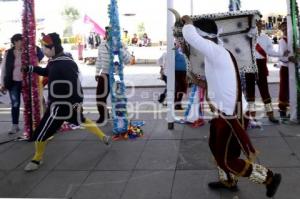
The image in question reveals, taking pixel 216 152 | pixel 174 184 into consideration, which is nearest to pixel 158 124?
pixel 174 184

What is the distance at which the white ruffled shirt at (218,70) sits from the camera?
14.2ft

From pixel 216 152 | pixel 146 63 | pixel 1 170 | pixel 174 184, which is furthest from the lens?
pixel 146 63

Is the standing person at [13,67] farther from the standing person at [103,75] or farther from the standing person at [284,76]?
the standing person at [284,76]

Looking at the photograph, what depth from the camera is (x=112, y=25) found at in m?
7.34

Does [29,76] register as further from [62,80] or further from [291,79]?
[291,79]

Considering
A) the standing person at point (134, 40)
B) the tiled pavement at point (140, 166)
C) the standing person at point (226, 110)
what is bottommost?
the tiled pavement at point (140, 166)

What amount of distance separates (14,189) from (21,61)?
110 inches

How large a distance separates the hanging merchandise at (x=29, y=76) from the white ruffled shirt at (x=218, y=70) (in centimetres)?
364

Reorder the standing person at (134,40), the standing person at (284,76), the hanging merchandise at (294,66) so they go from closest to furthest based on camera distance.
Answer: the hanging merchandise at (294,66)
the standing person at (284,76)
the standing person at (134,40)

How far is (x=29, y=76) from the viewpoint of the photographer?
743 cm

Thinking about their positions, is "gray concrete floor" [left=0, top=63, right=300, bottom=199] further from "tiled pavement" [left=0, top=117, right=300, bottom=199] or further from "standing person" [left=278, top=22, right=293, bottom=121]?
"standing person" [left=278, top=22, right=293, bottom=121]

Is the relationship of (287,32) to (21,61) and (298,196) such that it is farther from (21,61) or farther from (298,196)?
(21,61)

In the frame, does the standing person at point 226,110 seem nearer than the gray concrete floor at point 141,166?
Yes

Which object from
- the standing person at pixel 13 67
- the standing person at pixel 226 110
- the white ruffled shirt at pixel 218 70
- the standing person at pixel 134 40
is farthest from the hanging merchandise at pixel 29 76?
the standing person at pixel 134 40
